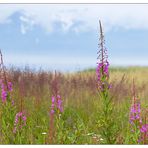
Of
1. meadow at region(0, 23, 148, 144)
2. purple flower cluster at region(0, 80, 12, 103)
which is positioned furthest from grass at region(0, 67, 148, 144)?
purple flower cluster at region(0, 80, 12, 103)

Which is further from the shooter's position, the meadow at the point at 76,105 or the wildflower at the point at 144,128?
the wildflower at the point at 144,128

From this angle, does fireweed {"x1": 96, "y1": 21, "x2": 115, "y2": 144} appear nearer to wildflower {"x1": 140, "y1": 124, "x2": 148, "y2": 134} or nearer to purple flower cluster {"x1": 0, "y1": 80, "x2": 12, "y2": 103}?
wildflower {"x1": 140, "y1": 124, "x2": 148, "y2": 134}

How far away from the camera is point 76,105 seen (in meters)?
5.67

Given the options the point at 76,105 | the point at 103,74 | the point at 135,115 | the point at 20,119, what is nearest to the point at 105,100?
the point at 103,74

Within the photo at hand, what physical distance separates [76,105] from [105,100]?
2.74ft

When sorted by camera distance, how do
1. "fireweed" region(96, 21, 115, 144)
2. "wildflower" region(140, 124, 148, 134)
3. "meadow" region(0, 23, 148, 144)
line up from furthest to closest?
"wildflower" region(140, 124, 148, 134), "meadow" region(0, 23, 148, 144), "fireweed" region(96, 21, 115, 144)

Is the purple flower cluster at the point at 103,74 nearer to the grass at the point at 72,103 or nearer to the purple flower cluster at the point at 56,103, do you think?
the grass at the point at 72,103

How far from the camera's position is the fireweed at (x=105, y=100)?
16.0ft

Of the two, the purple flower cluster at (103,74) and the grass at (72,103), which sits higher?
the purple flower cluster at (103,74)

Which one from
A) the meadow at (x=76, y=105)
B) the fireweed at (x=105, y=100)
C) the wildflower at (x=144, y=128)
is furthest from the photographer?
the wildflower at (x=144, y=128)

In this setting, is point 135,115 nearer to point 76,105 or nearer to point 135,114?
point 135,114

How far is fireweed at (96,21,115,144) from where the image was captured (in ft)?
16.0

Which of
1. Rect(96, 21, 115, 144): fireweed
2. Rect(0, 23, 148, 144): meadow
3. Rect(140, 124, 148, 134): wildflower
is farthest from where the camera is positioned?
Rect(140, 124, 148, 134): wildflower

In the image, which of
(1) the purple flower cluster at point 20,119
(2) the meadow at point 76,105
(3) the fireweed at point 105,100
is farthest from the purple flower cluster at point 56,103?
(3) the fireweed at point 105,100
